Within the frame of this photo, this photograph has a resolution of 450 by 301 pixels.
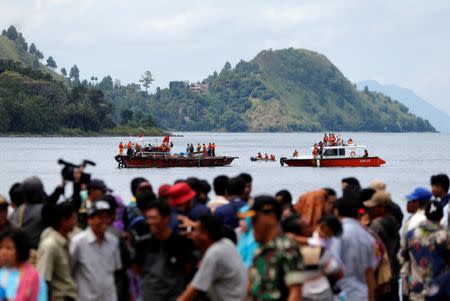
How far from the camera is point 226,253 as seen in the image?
28.0 ft

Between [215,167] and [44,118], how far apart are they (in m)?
108

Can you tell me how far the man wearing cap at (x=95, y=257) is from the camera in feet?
31.0

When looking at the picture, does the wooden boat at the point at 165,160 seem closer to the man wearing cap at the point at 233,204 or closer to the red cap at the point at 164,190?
the red cap at the point at 164,190

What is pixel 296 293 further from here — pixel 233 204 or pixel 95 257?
pixel 233 204

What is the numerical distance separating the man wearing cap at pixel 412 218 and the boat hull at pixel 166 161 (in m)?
69.1

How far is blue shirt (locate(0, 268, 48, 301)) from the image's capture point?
338 inches

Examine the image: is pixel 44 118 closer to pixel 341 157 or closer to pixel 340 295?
pixel 341 157

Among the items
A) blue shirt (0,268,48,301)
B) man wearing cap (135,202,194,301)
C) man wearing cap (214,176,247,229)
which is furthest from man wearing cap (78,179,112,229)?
blue shirt (0,268,48,301)

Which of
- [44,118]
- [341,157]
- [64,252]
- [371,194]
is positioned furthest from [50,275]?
[44,118]

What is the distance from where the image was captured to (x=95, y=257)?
9.46 metres

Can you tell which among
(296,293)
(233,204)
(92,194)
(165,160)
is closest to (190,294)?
(296,293)

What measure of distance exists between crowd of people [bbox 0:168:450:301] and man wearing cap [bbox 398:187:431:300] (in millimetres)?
40

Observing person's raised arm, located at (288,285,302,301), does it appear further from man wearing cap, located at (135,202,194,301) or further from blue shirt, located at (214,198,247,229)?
blue shirt, located at (214,198,247,229)

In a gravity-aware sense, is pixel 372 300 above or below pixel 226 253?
below
